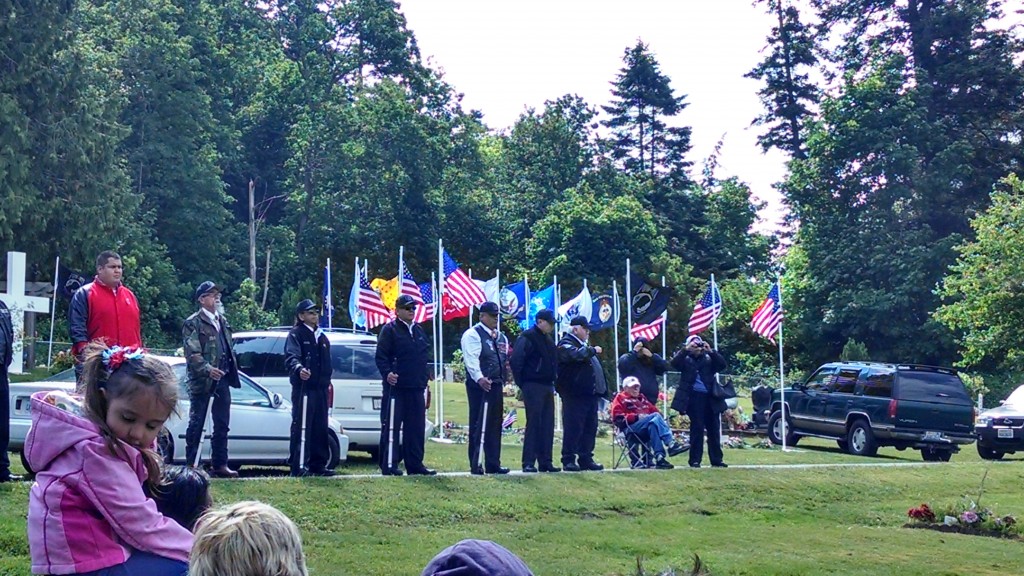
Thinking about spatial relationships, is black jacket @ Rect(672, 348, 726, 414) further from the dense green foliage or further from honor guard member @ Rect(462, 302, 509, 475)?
the dense green foliage

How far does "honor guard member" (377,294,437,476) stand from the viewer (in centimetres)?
1404

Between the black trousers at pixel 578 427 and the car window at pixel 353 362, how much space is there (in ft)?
9.26

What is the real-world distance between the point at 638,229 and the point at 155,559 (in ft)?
167

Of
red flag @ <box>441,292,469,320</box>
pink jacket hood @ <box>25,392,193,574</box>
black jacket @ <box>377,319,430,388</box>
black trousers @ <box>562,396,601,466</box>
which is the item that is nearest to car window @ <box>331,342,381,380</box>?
black trousers @ <box>562,396,601,466</box>

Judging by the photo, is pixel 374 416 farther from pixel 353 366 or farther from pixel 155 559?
pixel 155 559

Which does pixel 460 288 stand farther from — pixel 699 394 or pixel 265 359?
pixel 699 394

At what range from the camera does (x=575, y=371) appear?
1630 cm

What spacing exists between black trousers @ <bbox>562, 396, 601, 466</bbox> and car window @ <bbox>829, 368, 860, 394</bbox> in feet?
35.3

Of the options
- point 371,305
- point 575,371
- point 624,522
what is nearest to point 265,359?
point 575,371

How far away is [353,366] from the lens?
17.3 meters

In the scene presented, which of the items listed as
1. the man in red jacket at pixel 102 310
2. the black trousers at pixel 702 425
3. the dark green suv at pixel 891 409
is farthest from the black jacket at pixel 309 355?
the dark green suv at pixel 891 409

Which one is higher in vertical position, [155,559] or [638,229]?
[638,229]

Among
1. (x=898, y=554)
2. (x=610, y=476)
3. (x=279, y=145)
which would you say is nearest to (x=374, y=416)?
(x=610, y=476)

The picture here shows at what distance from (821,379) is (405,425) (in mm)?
14726
